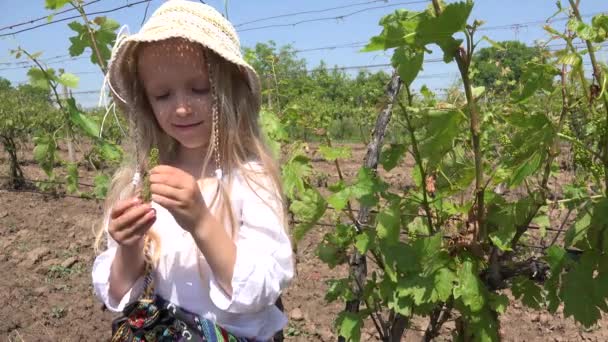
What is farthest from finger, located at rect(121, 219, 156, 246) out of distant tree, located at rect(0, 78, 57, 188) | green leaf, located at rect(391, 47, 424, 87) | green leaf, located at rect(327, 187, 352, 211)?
distant tree, located at rect(0, 78, 57, 188)

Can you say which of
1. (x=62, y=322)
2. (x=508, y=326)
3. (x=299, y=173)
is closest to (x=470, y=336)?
(x=299, y=173)

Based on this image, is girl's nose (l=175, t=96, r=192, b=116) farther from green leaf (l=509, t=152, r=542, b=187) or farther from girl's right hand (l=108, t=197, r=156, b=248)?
green leaf (l=509, t=152, r=542, b=187)

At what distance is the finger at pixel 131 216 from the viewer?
1221 millimetres

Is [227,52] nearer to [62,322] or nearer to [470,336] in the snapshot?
[470,336]

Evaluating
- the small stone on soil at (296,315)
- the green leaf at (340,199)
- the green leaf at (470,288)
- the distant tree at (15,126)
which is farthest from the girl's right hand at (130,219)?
the distant tree at (15,126)

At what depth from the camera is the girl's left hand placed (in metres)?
1.19

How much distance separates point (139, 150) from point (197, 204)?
1.72 feet

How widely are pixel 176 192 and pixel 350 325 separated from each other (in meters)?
0.84

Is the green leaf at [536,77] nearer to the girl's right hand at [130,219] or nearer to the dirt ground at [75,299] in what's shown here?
the girl's right hand at [130,219]

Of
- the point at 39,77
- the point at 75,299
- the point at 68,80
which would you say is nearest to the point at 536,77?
the point at 68,80

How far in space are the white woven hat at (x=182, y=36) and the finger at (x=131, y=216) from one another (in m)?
0.44

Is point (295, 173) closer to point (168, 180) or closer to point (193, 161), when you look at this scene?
point (193, 161)

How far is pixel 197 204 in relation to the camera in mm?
1223

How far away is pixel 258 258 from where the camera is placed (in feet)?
4.35
